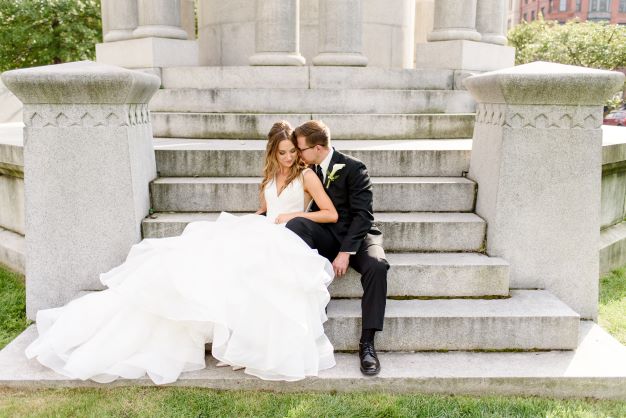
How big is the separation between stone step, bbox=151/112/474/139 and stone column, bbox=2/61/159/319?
222 centimetres

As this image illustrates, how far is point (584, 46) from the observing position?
3750cm

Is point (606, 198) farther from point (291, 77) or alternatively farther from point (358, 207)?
point (291, 77)

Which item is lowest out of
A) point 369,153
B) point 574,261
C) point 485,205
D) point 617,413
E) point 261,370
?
point 617,413

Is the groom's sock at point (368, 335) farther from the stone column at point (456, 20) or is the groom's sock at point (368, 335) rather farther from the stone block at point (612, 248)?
the stone column at point (456, 20)

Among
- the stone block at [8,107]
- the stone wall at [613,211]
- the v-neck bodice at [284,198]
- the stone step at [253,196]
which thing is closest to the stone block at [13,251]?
the stone step at [253,196]

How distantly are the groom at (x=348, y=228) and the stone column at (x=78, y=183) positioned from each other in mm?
1561

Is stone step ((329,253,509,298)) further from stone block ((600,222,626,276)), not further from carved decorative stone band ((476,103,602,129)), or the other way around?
stone block ((600,222,626,276))

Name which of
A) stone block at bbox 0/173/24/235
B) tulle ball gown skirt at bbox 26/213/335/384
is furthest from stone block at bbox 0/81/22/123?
tulle ball gown skirt at bbox 26/213/335/384

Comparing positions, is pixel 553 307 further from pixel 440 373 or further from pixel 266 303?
pixel 266 303

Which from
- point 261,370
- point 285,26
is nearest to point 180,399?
point 261,370

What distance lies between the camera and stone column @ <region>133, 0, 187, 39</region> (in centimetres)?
902

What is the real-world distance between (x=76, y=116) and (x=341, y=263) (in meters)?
2.55

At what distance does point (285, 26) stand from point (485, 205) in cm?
472

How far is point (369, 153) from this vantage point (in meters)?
5.73
